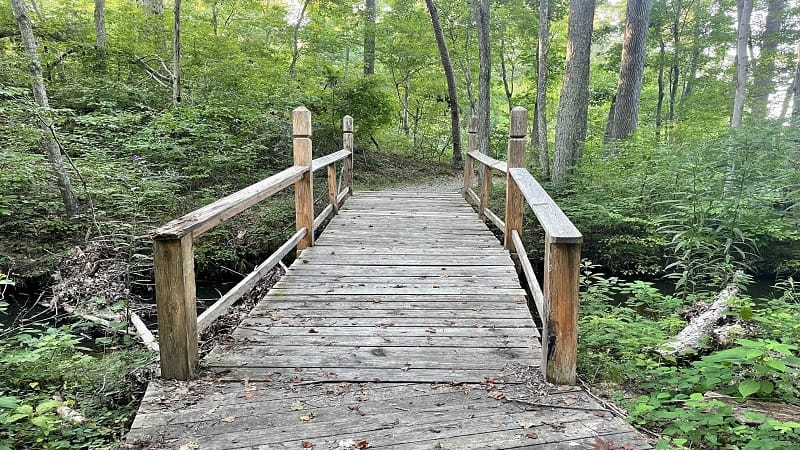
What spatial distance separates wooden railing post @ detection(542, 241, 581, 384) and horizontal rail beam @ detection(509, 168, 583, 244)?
3 cm

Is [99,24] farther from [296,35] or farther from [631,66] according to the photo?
[631,66]

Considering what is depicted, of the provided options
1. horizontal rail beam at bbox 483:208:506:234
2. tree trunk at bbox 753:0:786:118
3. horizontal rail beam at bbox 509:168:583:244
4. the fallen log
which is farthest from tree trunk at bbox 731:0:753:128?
horizontal rail beam at bbox 509:168:583:244

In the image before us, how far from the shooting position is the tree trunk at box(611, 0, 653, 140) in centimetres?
991

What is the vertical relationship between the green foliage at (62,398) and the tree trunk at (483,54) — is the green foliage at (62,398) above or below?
below

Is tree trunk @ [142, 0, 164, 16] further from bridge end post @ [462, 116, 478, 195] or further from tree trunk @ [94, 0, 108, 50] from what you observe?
bridge end post @ [462, 116, 478, 195]

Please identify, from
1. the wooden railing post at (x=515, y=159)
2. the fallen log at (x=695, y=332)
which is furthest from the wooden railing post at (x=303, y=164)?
the fallen log at (x=695, y=332)

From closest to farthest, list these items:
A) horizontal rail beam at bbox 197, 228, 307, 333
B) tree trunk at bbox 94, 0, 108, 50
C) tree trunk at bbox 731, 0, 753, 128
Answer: horizontal rail beam at bbox 197, 228, 307, 333 → tree trunk at bbox 731, 0, 753, 128 → tree trunk at bbox 94, 0, 108, 50

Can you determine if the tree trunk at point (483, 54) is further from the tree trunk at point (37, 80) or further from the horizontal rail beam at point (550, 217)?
the tree trunk at point (37, 80)

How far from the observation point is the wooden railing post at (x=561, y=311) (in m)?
2.35

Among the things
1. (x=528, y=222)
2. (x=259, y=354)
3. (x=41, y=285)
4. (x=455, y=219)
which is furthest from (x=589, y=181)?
(x=41, y=285)

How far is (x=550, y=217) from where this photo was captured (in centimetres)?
268

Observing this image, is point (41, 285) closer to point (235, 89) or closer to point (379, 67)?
point (235, 89)

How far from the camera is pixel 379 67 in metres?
18.6

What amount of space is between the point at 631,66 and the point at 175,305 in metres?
10.5
